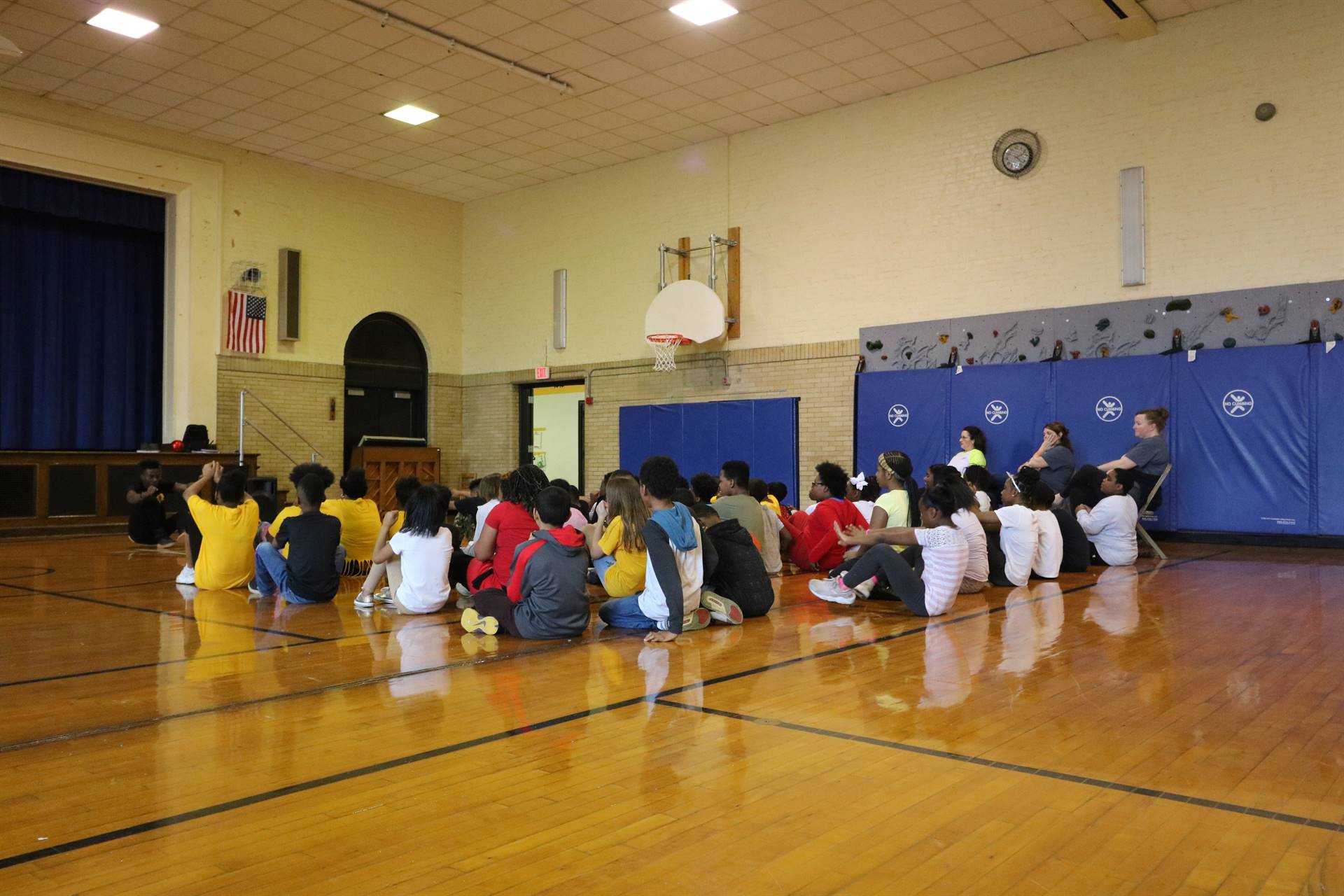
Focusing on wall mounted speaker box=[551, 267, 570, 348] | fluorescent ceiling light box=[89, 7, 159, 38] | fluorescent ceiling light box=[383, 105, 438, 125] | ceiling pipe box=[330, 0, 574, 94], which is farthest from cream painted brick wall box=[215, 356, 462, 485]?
ceiling pipe box=[330, 0, 574, 94]

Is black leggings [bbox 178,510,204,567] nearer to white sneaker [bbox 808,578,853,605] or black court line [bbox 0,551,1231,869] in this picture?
white sneaker [bbox 808,578,853,605]

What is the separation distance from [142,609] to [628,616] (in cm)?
329

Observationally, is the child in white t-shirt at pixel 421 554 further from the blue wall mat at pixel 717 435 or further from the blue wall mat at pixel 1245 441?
the blue wall mat at pixel 1245 441

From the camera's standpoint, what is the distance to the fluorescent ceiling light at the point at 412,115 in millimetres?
12695

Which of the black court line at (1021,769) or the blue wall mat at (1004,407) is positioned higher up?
the blue wall mat at (1004,407)

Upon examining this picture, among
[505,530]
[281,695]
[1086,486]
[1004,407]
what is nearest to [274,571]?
[505,530]

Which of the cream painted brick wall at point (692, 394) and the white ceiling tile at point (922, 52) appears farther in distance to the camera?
the cream painted brick wall at point (692, 394)

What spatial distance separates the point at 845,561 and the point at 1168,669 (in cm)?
293

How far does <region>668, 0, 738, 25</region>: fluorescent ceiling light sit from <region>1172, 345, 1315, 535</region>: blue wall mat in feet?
18.9

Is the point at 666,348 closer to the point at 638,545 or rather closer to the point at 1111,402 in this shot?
the point at 1111,402

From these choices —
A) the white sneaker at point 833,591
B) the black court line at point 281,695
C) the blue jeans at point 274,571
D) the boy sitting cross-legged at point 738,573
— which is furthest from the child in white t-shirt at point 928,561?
the blue jeans at point 274,571

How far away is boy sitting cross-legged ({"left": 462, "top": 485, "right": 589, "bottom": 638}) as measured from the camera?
203 inches

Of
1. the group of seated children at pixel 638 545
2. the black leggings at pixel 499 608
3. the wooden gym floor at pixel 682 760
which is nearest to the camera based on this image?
the wooden gym floor at pixel 682 760

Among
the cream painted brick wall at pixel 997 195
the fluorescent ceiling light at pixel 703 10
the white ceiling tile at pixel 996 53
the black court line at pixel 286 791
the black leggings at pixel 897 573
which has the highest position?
the white ceiling tile at pixel 996 53
